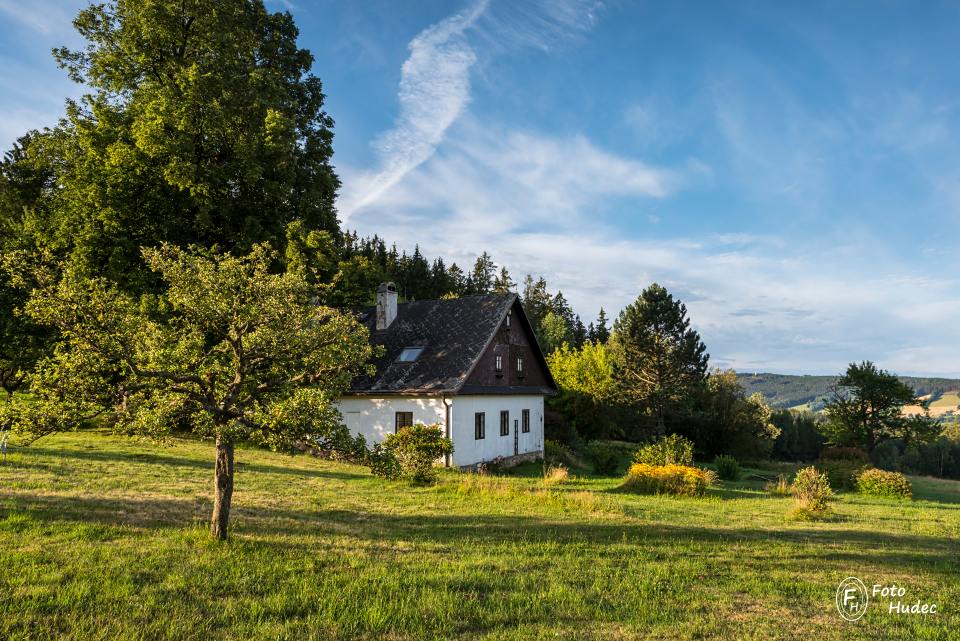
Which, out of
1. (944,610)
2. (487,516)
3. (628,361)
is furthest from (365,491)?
(628,361)

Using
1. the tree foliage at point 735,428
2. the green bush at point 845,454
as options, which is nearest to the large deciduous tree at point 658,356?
the tree foliage at point 735,428

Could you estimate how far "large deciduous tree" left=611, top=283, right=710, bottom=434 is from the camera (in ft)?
161

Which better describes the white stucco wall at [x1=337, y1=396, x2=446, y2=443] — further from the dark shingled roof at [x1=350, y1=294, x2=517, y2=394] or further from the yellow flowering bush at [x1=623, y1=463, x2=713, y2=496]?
the yellow flowering bush at [x1=623, y1=463, x2=713, y2=496]

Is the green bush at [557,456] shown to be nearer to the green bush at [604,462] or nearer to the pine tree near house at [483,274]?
the green bush at [604,462]

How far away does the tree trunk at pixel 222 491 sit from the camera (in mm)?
9008

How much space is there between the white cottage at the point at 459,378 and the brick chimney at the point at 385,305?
52 millimetres

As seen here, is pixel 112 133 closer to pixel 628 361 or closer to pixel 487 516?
pixel 487 516

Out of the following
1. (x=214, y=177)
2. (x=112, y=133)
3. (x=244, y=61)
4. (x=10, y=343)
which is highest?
(x=244, y=61)

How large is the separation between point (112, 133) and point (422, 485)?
17794 millimetres

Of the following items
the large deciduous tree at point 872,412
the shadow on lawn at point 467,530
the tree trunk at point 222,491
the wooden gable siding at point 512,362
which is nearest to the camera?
the tree trunk at point 222,491

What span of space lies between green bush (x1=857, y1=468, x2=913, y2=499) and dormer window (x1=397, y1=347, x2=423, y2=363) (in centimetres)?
2064

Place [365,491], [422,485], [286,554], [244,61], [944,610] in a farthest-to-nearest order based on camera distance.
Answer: [244,61] → [422,485] → [365,491] → [286,554] → [944,610]

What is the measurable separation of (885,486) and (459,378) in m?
18.8

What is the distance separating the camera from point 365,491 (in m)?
15.7
